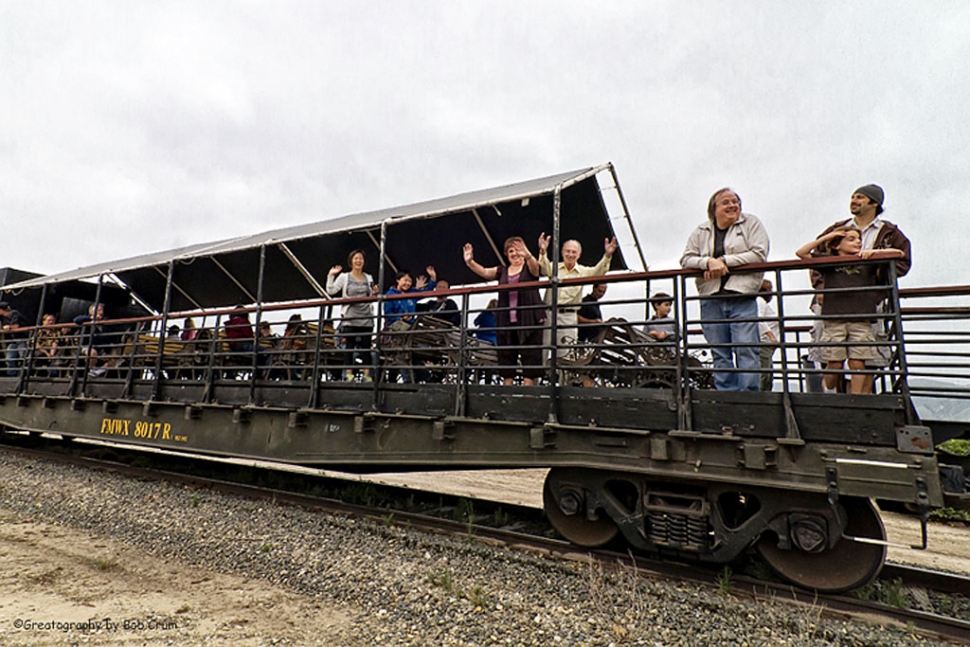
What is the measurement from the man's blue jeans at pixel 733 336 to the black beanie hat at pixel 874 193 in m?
1.37

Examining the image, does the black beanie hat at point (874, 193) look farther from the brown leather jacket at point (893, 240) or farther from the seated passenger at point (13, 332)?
the seated passenger at point (13, 332)

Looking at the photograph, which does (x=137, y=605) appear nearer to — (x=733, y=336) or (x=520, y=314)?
(x=520, y=314)

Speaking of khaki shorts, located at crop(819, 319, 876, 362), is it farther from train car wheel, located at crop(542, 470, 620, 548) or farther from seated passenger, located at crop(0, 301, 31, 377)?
seated passenger, located at crop(0, 301, 31, 377)

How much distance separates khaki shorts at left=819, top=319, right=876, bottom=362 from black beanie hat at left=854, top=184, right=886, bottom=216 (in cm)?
109

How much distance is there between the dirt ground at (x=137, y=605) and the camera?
10.3 feet

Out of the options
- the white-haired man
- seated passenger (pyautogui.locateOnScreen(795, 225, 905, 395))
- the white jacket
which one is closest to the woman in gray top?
the white-haired man

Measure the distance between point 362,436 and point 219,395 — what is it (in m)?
2.56

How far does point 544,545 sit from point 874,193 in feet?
13.9

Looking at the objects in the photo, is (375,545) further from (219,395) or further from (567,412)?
(219,395)

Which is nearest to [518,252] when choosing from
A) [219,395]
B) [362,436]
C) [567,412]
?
[567,412]

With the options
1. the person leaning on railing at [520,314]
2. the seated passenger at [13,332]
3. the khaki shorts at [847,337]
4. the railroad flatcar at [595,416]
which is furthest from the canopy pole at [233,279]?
the khaki shorts at [847,337]

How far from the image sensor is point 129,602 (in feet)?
12.0

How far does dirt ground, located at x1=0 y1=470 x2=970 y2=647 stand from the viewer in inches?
124

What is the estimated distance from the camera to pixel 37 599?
3.72 metres
